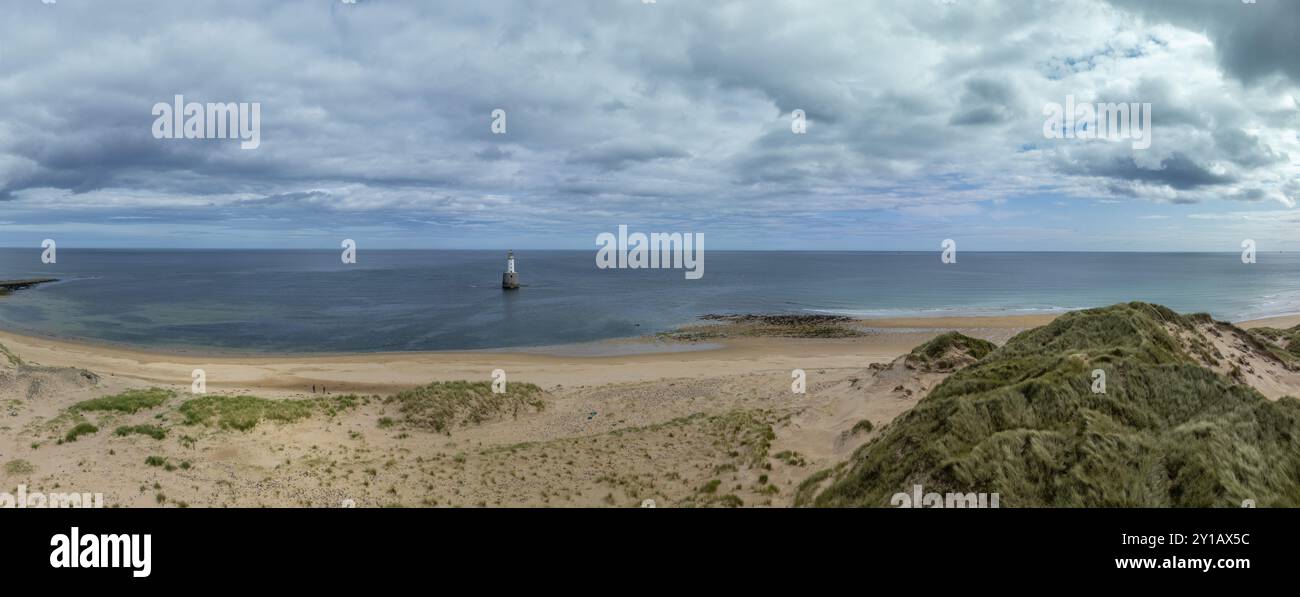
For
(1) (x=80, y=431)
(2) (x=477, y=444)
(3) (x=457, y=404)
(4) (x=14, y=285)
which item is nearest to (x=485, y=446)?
(2) (x=477, y=444)

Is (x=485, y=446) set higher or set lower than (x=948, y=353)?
lower

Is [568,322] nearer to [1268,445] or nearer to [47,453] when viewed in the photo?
[47,453]

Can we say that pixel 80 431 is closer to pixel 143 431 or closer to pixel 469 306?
pixel 143 431

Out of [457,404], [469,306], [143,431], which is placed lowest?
[457,404]

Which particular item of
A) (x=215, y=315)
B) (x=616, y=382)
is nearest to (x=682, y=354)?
(x=616, y=382)

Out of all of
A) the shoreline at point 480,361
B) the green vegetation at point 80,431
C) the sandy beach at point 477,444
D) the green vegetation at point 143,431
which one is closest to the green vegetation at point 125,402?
the sandy beach at point 477,444

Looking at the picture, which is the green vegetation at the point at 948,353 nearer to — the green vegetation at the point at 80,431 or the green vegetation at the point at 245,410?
the green vegetation at the point at 245,410

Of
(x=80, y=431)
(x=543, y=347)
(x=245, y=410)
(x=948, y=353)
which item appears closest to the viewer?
(x=80, y=431)
